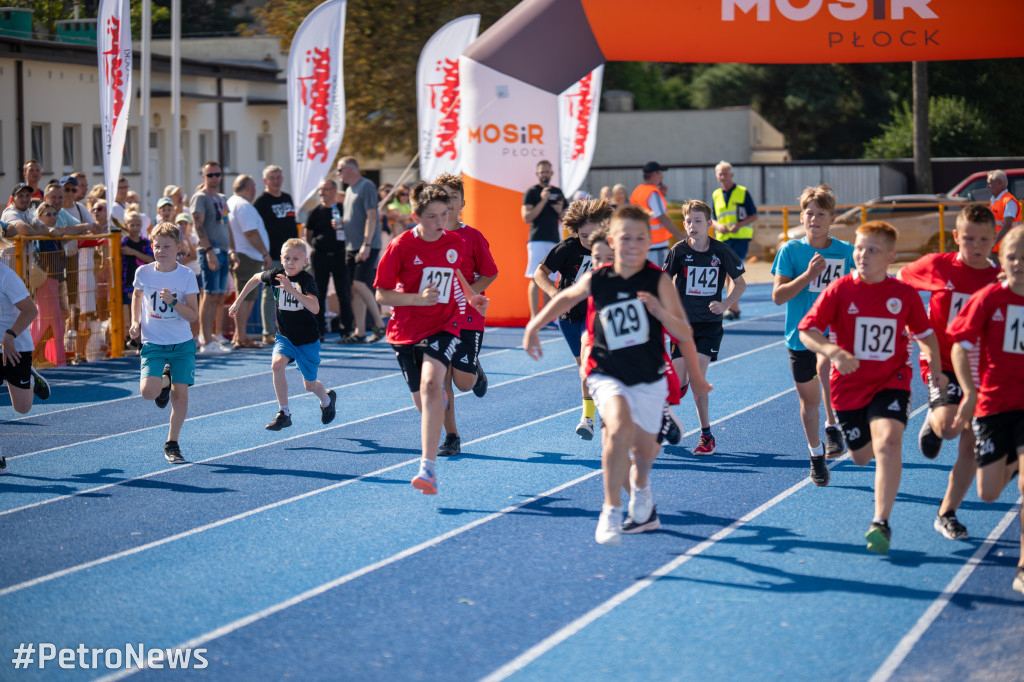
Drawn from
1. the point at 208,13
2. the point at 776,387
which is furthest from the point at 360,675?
the point at 208,13

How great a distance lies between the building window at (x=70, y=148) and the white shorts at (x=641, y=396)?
91.0 ft

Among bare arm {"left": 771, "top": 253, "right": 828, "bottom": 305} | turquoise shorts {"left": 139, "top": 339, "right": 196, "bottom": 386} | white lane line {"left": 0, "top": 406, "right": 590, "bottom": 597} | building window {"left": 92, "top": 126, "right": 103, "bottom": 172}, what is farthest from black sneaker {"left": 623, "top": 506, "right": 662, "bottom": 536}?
building window {"left": 92, "top": 126, "right": 103, "bottom": 172}

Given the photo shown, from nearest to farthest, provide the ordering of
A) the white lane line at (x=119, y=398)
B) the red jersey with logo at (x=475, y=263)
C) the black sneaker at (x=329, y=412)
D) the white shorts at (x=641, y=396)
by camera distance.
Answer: the white shorts at (x=641, y=396), the red jersey with logo at (x=475, y=263), the black sneaker at (x=329, y=412), the white lane line at (x=119, y=398)

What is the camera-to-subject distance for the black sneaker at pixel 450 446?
29.9ft

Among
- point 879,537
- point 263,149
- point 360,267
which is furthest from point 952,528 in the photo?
point 263,149

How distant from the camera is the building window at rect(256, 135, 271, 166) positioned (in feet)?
129

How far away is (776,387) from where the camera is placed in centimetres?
1203

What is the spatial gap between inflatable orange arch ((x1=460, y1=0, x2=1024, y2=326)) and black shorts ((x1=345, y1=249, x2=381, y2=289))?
1.58 meters

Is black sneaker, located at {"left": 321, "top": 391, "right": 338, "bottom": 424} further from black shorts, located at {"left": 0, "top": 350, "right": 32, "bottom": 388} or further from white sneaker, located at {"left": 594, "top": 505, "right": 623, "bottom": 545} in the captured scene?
white sneaker, located at {"left": 594, "top": 505, "right": 623, "bottom": 545}

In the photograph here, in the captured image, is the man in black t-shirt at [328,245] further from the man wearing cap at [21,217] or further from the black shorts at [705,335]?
the black shorts at [705,335]

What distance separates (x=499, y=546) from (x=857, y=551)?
196cm

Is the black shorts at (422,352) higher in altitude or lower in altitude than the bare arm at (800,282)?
lower

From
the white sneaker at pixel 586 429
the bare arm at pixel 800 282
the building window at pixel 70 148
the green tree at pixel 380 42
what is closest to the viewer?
the bare arm at pixel 800 282

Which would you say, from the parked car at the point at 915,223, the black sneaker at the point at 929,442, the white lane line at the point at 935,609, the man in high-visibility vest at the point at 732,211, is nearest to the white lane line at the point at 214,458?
the black sneaker at the point at 929,442
